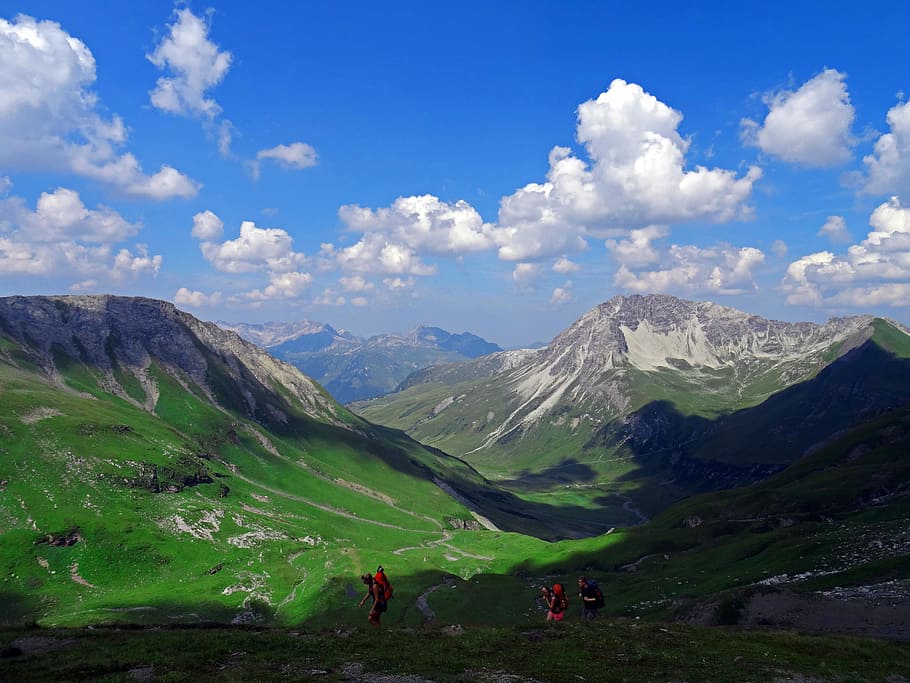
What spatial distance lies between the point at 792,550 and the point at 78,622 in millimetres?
112451

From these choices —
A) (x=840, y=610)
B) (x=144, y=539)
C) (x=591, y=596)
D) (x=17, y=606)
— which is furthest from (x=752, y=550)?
(x=144, y=539)

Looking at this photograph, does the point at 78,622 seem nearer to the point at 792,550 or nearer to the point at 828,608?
the point at 828,608

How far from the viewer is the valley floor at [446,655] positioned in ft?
90.2

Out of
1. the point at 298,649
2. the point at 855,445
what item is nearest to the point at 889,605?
the point at 298,649

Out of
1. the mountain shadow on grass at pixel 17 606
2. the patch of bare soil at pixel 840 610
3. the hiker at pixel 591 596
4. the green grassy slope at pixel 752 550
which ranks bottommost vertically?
the mountain shadow on grass at pixel 17 606

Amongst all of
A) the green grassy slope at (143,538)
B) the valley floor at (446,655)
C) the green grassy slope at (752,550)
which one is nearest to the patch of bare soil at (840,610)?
the green grassy slope at (752,550)

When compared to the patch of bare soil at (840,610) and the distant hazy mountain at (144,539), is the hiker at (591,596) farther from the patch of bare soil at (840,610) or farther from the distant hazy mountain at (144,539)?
the distant hazy mountain at (144,539)

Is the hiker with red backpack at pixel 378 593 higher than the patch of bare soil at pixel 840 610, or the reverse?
the hiker with red backpack at pixel 378 593

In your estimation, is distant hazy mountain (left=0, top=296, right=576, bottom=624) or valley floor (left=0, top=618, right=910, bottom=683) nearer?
valley floor (left=0, top=618, right=910, bottom=683)

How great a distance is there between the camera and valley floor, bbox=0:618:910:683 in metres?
27.5

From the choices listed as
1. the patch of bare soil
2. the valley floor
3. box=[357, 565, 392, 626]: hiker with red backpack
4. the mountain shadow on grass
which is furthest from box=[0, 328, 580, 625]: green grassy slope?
the valley floor

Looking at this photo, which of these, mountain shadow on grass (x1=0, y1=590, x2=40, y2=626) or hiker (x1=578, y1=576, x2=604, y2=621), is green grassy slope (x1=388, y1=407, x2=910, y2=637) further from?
mountain shadow on grass (x1=0, y1=590, x2=40, y2=626)

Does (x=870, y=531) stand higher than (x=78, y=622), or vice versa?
(x=870, y=531)

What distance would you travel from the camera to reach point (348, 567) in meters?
119
